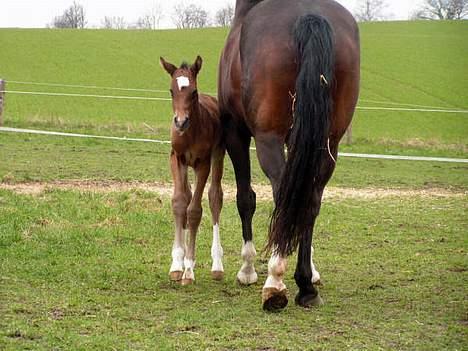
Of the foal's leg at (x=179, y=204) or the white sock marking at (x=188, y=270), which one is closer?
the white sock marking at (x=188, y=270)

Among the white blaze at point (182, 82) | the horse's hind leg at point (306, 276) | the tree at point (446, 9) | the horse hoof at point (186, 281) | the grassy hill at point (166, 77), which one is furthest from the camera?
the tree at point (446, 9)

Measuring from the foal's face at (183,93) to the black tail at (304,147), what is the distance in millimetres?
1045

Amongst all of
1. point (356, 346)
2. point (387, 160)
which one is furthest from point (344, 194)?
point (356, 346)

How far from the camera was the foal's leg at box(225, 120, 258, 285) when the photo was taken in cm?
639

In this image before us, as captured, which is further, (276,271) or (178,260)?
(178,260)

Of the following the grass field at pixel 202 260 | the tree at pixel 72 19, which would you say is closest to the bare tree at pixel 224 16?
the tree at pixel 72 19

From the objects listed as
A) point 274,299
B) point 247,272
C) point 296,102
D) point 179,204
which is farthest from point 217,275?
point 296,102

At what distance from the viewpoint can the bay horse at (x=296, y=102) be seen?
16.7ft

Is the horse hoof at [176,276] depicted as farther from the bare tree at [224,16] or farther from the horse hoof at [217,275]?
the bare tree at [224,16]

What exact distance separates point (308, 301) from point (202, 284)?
3.59 feet

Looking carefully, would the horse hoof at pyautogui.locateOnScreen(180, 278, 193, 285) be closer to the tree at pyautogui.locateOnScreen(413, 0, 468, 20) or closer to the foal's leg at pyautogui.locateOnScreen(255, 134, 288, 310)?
the foal's leg at pyautogui.locateOnScreen(255, 134, 288, 310)

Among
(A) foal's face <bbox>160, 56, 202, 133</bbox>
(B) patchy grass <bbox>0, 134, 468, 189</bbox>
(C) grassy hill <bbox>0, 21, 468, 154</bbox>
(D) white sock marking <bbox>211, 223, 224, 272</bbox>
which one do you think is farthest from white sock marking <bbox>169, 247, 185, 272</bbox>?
(C) grassy hill <bbox>0, 21, 468, 154</bbox>

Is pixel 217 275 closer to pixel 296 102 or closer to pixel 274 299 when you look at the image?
pixel 274 299

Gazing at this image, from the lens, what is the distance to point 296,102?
5.11 metres
